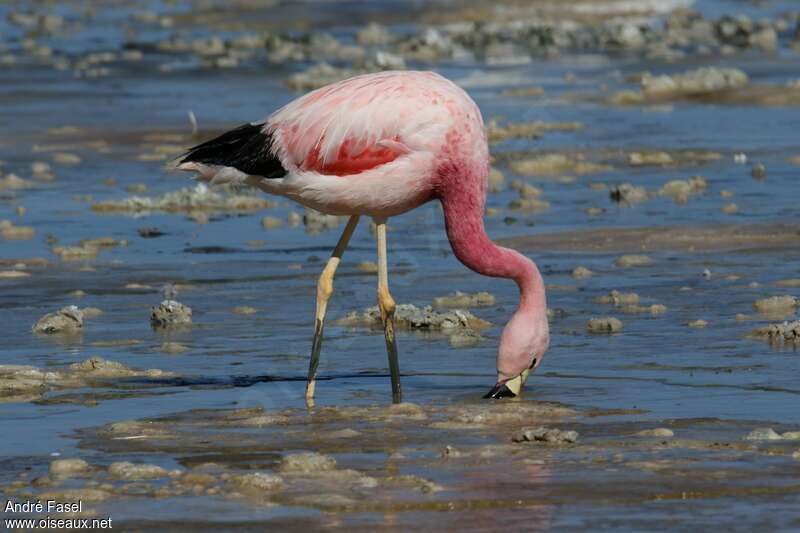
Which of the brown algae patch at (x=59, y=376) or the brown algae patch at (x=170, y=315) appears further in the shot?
the brown algae patch at (x=170, y=315)

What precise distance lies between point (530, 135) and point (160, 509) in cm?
1133

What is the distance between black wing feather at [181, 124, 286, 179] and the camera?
8930 millimetres

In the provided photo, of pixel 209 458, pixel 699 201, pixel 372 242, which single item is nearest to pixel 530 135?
pixel 699 201

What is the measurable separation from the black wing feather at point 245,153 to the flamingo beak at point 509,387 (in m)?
1.49

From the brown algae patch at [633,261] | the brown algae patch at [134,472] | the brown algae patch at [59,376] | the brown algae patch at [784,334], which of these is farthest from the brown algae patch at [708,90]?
the brown algae patch at [134,472]

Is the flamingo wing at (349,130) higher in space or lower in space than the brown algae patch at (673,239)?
higher

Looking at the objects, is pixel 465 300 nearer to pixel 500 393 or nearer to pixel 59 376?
pixel 500 393

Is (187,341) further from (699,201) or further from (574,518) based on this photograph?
(699,201)

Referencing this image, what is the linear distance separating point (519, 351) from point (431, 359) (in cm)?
114

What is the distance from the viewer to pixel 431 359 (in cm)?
934

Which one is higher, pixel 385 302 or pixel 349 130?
pixel 349 130

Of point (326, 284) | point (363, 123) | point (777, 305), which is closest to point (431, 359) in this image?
point (326, 284)

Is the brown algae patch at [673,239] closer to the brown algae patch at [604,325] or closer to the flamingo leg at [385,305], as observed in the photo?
the brown algae patch at [604,325]

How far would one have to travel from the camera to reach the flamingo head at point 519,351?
325 inches
